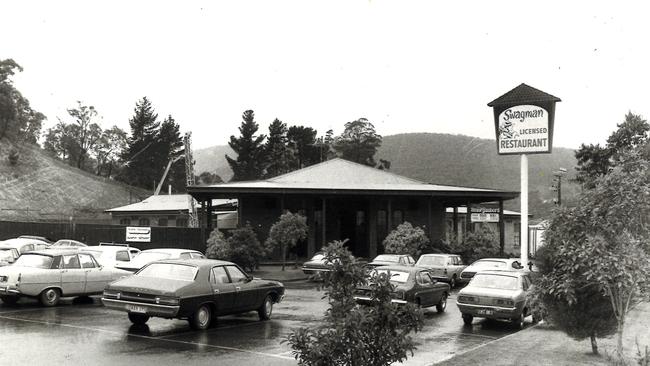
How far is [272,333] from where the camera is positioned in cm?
1366

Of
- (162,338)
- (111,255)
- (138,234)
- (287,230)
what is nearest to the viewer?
(162,338)

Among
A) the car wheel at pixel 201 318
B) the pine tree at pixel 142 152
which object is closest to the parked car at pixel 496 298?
the car wheel at pixel 201 318

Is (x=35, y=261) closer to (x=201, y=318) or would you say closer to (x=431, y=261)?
(x=201, y=318)

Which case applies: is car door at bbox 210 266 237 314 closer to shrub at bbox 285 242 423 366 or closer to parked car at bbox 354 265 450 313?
parked car at bbox 354 265 450 313

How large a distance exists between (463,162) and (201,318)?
498ft

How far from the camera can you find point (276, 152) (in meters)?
106

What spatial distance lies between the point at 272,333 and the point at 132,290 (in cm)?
314

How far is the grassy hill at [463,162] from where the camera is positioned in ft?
482

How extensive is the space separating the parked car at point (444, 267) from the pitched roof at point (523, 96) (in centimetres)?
803

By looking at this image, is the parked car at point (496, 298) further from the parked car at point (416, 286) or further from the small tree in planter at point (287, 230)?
the small tree in planter at point (287, 230)

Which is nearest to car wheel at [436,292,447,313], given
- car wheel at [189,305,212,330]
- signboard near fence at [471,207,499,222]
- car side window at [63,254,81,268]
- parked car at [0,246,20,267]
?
car wheel at [189,305,212,330]

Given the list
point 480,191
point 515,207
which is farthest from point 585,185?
point 515,207

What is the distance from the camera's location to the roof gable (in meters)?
46.0

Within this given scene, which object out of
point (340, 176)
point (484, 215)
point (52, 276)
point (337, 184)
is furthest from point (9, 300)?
point (484, 215)
